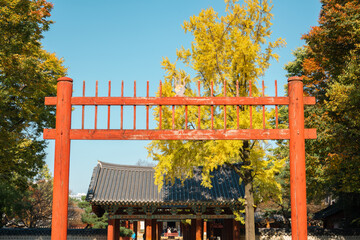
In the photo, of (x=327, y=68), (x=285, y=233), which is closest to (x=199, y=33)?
(x=327, y=68)

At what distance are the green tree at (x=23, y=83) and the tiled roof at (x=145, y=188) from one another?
316 centimetres

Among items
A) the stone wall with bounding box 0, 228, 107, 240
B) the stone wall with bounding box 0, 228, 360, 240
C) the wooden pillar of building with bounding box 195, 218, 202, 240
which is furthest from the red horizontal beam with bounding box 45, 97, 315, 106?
the stone wall with bounding box 0, 228, 107, 240

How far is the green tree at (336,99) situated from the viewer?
1376cm

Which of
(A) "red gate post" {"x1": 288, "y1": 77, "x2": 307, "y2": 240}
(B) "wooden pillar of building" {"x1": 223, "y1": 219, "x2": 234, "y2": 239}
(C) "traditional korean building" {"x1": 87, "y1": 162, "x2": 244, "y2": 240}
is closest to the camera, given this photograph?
(A) "red gate post" {"x1": 288, "y1": 77, "x2": 307, "y2": 240}

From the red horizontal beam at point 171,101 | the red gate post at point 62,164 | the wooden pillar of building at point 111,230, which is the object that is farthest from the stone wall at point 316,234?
the red gate post at point 62,164

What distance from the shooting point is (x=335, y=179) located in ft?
54.1

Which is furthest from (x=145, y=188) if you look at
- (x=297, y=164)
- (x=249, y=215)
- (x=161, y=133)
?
(x=297, y=164)

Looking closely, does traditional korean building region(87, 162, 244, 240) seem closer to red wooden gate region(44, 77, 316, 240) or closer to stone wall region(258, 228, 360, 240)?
stone wall region(258, 228, 360, 240)

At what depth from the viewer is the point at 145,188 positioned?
1902 centimetres

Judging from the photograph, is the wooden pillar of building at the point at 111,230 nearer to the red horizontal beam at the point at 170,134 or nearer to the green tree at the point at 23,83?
the green tree at the point at 23,83

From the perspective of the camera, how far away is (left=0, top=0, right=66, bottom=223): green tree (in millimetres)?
13133

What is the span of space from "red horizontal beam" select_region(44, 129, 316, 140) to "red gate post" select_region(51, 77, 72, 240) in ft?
0.53

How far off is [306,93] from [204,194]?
676 cm

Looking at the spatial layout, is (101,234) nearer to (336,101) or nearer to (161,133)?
(336,101)
